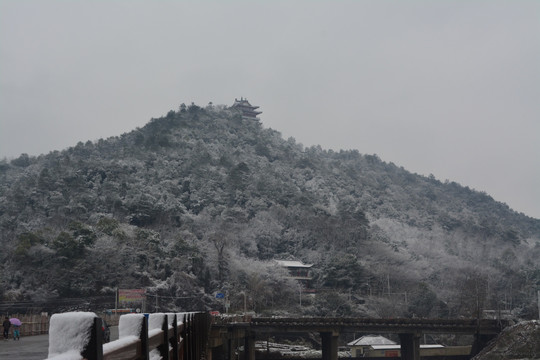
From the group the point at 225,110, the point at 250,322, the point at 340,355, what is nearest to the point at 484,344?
the point at 340,355

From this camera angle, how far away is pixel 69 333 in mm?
1866

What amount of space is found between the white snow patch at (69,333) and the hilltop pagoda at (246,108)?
187m

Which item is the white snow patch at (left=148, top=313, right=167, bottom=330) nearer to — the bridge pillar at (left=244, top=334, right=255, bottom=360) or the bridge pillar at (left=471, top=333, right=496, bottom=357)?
the bridge pillar at (left=244, top=334, right=255, bottom=360)

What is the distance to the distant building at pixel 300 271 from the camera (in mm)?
89375

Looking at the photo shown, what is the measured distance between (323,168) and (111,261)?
101898 mm

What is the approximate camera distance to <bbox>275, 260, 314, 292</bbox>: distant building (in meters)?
89.4

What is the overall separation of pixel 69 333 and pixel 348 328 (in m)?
53.8

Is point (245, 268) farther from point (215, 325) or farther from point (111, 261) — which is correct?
point (215, 325)

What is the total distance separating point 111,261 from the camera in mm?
72000

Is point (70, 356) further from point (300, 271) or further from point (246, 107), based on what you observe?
point (246, 107)

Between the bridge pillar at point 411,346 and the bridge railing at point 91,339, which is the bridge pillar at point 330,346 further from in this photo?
the bridge railing at point 91,339

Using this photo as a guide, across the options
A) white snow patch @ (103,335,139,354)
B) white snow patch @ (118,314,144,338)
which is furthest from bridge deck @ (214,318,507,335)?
white snow patch @ (103,335,139,354)

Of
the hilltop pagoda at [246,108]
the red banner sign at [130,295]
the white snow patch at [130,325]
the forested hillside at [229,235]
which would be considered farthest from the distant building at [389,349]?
the hilltop pagoda at [246,108]

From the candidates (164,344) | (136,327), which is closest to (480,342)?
(164,344)
